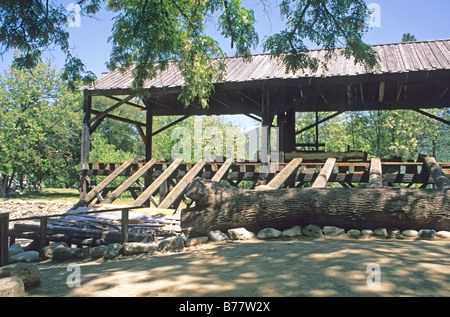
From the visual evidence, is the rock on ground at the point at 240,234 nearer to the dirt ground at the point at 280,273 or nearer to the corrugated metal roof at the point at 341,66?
the dirt ground at the point at 280,273

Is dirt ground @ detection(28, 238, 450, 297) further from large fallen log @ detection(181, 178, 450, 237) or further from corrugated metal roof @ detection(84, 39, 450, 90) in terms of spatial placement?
corrugated metal roof @ detection(84, 39, 450, 90)

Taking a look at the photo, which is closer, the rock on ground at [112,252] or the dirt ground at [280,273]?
the dirt ground at [280,273]

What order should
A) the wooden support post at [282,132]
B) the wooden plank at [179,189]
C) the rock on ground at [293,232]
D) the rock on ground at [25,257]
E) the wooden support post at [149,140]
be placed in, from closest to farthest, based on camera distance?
the rock on ground at [293,232]
the rock on ground at [25,257]
the wooden plank at [179,189]
the wooden support post at [282,132]
the wooden support post at [149,140]

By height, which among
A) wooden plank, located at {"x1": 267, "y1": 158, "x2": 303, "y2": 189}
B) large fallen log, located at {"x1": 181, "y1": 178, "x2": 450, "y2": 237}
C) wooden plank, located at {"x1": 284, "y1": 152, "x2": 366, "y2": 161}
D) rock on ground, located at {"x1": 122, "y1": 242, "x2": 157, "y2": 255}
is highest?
wooden plank, located at {"x1": 284, "y1": 152, "x2": 366, "y2": 161}

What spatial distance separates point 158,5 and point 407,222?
6571mm

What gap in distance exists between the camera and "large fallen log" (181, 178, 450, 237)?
19.6ft

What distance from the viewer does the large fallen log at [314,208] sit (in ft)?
19.6

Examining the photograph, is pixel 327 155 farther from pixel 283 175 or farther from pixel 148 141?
pixel 148 141

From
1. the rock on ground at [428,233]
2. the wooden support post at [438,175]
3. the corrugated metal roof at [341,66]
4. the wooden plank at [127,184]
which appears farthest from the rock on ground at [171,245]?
the corrugated metal roof at [341,66]

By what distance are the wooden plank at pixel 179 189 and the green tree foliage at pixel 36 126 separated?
1868 centimetres

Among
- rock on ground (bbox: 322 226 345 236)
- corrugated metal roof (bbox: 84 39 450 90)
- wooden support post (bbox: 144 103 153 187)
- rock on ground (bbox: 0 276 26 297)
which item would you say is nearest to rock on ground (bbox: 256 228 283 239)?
rock on ground (bbox: 322 226 345 236)

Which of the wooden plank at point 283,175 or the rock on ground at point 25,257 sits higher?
the wooden plank at point 283,175

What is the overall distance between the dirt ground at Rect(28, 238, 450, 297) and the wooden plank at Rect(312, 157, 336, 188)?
10.7 feet
